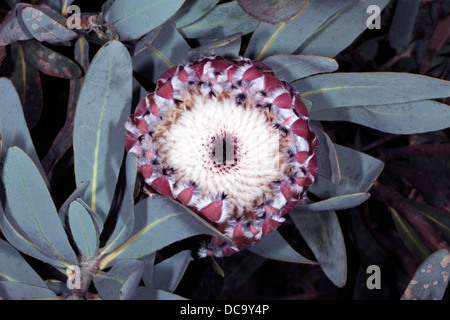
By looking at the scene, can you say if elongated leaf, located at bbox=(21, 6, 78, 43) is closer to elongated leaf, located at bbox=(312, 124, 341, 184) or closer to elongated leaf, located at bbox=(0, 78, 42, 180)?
elongated leaf, located at bbox=(0, 78, 42, 180)

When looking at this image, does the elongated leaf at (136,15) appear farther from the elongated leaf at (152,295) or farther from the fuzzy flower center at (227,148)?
the elongated leaf at (152,295)

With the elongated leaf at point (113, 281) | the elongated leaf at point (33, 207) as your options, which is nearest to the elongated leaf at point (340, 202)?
the elongated leaf at point (113, 281)

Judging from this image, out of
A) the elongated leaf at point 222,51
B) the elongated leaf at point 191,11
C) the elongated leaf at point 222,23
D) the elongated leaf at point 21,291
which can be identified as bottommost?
the elongated leaf at point 21,291

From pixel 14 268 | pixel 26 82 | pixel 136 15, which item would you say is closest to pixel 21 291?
pixel 14 268

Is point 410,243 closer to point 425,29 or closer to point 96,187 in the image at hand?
point 425,29

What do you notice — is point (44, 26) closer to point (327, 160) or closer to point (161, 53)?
point (161, 53)

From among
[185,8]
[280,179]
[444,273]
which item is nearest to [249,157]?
[280,179]
